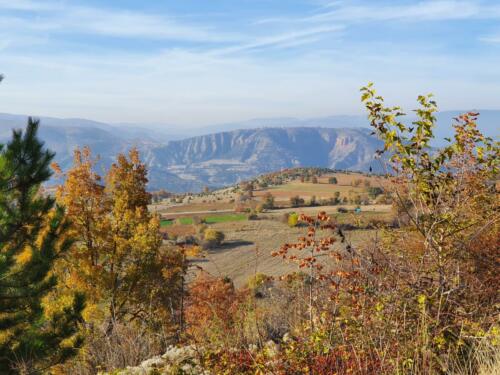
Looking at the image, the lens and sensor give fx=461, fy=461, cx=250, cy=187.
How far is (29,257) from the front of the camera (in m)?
12.5

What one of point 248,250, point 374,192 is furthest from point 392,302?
point 374,192


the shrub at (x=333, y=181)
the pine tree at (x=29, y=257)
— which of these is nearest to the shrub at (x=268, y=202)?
the shrub at (x=333, y=181)

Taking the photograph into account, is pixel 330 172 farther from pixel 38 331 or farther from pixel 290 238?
pixel 38 331

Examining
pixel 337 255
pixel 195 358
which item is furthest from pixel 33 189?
pixel 337 255

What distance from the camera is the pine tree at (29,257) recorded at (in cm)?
1173

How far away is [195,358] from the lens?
6.89 meters

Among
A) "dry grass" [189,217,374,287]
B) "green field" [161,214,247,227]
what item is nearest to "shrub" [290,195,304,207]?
"dry grass" [189,217,374,287]

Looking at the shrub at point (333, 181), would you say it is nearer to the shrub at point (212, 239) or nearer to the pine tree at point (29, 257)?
the shrub at point (212, 239)

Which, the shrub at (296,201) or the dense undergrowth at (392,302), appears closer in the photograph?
the dense undergrowth at (392,302)

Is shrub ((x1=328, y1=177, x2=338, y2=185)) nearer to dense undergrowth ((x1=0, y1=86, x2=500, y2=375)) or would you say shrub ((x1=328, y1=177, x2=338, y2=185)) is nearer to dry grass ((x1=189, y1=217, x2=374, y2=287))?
dry grass ((x1=189, y1=217, x2=374, y2=287))

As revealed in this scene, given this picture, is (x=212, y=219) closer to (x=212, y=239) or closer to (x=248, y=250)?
(x=212, y=239)

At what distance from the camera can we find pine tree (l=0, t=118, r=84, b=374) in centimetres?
1173

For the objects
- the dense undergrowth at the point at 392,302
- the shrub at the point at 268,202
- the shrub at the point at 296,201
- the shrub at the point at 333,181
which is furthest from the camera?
the shrub at the point at 333,181

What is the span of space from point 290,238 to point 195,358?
65.8 meters
